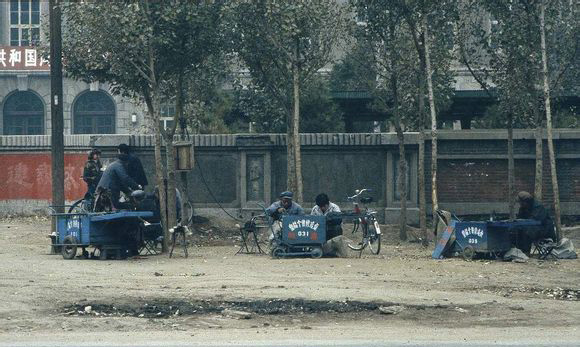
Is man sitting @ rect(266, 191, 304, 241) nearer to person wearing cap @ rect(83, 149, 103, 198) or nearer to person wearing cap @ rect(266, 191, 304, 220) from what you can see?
person wearing cap @ rect(266, 191, 304, 220)

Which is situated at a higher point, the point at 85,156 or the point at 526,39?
the point at 526,39

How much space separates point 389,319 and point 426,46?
11363 millimetres

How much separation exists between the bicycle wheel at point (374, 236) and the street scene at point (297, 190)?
0.13ft

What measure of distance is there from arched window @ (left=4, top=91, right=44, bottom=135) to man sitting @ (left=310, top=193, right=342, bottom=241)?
36.4 metres

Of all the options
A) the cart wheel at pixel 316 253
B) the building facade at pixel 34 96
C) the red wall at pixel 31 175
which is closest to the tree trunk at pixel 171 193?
the cart wheel at pixel 316 253

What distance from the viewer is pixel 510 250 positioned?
22547 mm

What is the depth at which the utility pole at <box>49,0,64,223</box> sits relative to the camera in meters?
23.6

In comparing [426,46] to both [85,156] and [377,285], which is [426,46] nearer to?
[377,285]

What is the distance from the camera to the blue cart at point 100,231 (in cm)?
2194

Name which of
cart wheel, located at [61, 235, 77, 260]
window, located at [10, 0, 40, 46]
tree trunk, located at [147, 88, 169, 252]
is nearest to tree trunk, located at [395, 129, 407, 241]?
tree trunk, located at [147, 88, 169, 252]

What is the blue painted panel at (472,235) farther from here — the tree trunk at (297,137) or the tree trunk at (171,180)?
the tree trunk at (297,137)

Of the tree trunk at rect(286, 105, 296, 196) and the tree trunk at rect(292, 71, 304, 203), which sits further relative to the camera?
the tree trunk at rect(286, 105, 296, 196)

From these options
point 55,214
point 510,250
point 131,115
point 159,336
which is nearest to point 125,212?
point 55,214

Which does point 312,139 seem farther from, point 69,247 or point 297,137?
point 69,247
